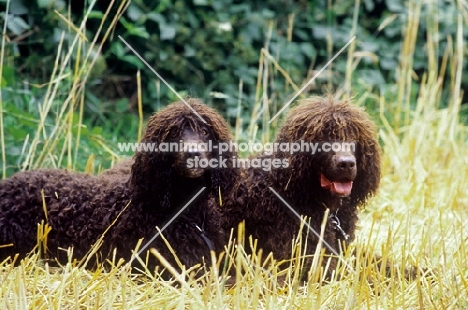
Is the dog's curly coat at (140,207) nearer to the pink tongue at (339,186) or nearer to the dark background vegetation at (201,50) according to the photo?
the pink tongue at (339,186)

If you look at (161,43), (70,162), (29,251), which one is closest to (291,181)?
(29,251)

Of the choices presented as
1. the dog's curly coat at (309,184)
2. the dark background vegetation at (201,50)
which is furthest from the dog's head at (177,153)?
the dark background vegetation at (201,50)

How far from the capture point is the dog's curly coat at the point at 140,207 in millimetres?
4215

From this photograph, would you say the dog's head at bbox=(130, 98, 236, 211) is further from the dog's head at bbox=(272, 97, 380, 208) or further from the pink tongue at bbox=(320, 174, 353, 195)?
the pink tongue at bbox=(320, 174, 353, 195)

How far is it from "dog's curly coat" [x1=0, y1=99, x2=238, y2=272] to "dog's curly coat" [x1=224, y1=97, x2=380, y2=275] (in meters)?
0.17

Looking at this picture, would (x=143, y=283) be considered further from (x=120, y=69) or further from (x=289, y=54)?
(x=289, y=54)

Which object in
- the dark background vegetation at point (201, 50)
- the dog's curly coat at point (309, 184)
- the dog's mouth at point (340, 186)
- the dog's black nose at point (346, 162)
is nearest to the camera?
the dog's black nose at point (346, 162)

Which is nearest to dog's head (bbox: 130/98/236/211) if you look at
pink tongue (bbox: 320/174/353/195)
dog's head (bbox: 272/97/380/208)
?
dog's head (bbox: 272/97/380/208)

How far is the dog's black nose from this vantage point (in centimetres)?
400

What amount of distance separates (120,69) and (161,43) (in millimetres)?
475

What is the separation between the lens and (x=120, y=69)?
7.21 m

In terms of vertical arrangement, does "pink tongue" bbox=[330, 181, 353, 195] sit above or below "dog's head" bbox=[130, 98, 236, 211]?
below

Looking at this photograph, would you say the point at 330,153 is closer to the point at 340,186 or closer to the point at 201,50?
the point at 340,186

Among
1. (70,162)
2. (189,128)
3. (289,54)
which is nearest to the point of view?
(189,128)
